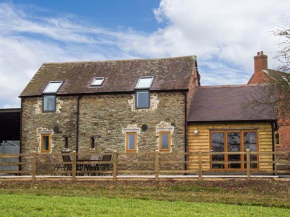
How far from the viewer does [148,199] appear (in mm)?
13812

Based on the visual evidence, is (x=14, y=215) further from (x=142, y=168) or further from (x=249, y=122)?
(x=249, y=122)

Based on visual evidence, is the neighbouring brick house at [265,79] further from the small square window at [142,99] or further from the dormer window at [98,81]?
the dormer window at [98,81]

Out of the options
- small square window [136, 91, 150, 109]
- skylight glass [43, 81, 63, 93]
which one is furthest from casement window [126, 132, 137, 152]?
skylight glass [43, 81, 63, 93]

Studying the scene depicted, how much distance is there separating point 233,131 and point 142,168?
5.07 m

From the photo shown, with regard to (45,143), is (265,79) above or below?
above

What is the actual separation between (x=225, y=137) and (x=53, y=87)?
10109mm

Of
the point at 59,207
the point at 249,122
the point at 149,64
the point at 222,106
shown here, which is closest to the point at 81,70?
the point at 149,64

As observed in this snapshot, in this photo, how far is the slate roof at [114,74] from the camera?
23656mm

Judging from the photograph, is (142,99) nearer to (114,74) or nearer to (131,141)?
(131,141)

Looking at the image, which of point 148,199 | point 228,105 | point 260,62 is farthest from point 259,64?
point 148,199

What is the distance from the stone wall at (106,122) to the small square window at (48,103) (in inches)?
9.8

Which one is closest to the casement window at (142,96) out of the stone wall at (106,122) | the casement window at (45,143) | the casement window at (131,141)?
the stone wall at (106,122)

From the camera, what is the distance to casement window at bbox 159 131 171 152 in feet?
73.9

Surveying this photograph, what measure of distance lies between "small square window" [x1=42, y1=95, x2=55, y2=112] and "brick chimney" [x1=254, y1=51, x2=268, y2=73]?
17917mm
